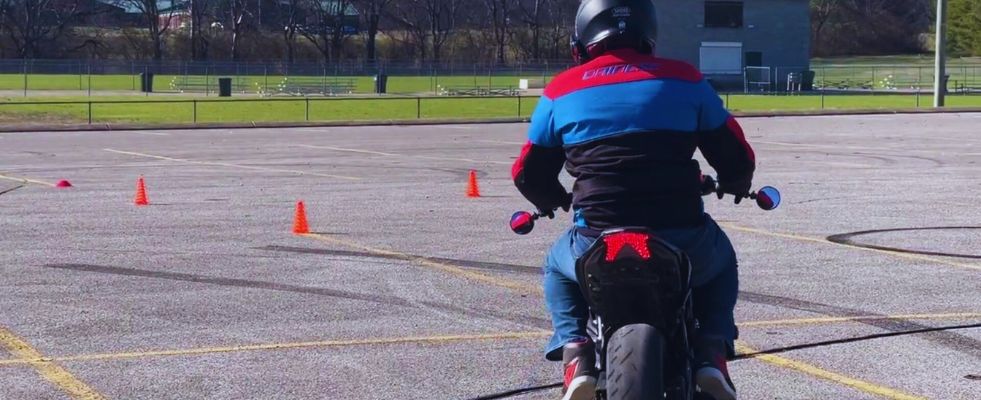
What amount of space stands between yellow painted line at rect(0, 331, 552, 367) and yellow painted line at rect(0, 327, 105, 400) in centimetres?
3

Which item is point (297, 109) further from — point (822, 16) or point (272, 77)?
point (822, 16)

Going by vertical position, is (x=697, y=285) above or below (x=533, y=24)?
below

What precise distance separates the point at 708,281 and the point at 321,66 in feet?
277

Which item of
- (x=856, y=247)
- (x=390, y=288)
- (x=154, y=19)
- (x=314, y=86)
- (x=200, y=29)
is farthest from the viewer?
(x=200, y=29)

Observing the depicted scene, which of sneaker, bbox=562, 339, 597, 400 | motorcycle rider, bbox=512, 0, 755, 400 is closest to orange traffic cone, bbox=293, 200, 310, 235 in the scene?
motorcycle rider, bbox=512, 0, 755, 400

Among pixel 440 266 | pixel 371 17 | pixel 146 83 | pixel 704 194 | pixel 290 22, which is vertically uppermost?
pixel 371 17

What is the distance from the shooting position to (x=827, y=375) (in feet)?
23.9

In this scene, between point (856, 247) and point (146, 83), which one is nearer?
point (856, 247)

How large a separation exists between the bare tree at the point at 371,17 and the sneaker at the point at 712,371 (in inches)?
4059

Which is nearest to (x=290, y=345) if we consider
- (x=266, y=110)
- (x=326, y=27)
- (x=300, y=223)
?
(x=300, y=223)

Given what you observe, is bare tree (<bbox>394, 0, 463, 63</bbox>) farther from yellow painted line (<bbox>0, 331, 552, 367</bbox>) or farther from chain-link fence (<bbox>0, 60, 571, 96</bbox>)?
yellow painted line (<bbox>0, 331, 552, 367</bbox>)

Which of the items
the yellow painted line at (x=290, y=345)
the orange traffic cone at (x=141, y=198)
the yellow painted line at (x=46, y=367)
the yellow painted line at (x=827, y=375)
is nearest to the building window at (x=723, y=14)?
the orange traffic cone at (x=141, y=198)

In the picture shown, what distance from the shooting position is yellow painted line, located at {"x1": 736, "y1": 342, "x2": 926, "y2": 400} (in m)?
6.88

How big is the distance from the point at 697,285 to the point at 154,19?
4073 inches
